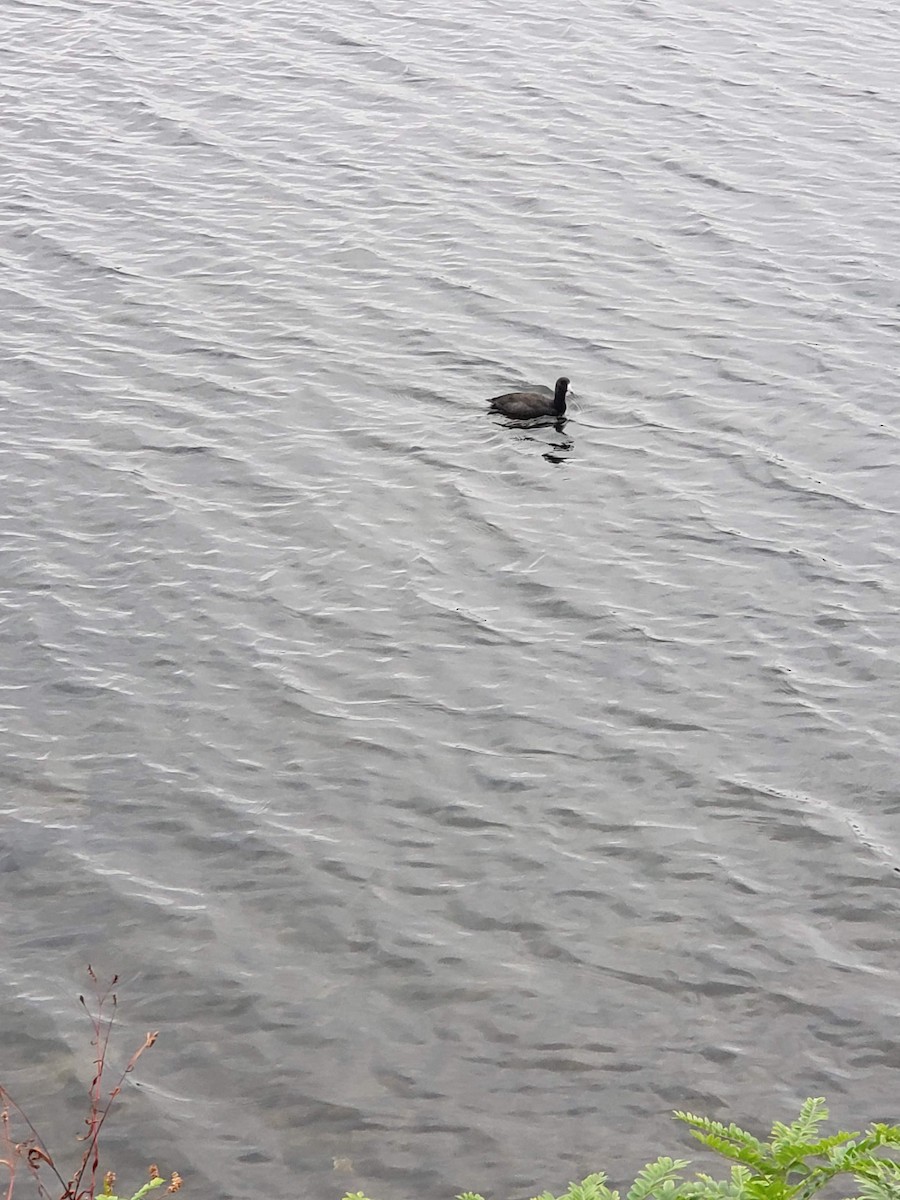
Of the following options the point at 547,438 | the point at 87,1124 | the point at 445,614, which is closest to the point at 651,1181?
the point at 87,1124

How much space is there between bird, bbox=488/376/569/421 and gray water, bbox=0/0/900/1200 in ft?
0.86

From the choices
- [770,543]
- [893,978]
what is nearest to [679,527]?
[770,543]

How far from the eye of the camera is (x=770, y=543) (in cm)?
1341

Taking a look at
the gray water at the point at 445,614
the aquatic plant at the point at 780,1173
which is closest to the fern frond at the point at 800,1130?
the aquatic plant at the point at 780,1173

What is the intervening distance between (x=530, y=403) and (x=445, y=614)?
3.39m

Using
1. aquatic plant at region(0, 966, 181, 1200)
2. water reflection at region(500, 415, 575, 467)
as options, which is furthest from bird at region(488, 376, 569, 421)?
aquatic plant at region(0, 966, 181, 1200)

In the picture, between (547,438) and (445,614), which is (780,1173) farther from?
(547,438)

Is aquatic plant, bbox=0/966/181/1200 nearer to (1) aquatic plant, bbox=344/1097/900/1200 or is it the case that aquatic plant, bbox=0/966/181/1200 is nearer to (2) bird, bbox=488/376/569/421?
(1) aquatic plant, bbox=344/1097/900/1200

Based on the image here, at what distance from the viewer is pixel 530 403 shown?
49.3 feet

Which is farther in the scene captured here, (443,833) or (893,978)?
(443,833)

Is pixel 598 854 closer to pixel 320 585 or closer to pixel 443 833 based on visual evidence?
pixel 443 833

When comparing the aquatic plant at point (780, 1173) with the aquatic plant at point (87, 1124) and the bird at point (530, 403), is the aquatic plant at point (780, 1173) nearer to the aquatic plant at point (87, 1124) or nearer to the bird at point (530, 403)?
the aquatic plant at point (87, 1124)

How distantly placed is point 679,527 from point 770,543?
829 mm

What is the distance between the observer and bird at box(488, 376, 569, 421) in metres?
15.1
